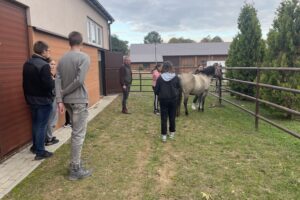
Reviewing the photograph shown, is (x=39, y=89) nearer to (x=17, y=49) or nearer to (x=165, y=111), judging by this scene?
(x=17, y=49)

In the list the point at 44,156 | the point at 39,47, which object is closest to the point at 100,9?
the point at 39,47

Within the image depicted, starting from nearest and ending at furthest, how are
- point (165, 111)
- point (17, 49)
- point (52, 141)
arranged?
point (17, 49) < point (52, 141) < point (165, 111)

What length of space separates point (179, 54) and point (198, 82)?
46394 millimetres

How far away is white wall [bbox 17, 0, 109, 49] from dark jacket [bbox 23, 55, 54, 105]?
150cm

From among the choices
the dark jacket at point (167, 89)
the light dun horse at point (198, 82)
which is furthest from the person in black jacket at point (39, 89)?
the light dun horse at point (198, 82)

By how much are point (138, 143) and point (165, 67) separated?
1686 mm

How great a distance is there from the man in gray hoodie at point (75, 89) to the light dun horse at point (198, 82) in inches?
189

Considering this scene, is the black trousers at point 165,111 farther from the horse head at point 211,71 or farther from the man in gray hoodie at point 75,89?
the horse head at point 211,71

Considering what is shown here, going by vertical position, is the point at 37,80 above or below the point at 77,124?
above

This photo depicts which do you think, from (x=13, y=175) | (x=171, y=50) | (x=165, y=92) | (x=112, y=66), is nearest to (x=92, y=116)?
(x=165, y=92)

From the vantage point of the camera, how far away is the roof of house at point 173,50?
55.0 m

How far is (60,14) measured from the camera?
28.5 feet

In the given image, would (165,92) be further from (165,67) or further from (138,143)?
(138,143)

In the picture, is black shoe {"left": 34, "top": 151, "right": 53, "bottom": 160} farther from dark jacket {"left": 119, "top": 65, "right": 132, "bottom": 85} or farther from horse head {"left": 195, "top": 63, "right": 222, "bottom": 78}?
horse head {"left": 195, "top": 63, "right": 222, "bottom": 78}
